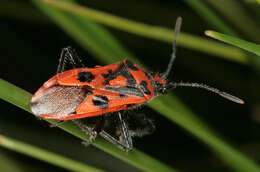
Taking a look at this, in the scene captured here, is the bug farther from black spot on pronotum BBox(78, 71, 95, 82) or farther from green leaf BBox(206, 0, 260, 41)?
green leaf BBox(206, 0, 260, 41)

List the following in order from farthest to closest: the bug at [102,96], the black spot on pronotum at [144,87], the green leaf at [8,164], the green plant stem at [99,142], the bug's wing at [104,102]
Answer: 1. the green leaf at [8,164]
2. the black spot on pronotum at [144,87]
3. the bug's wing at [104,102]
4. the bug at [102,96]
5. the green plant stem at [99,142]

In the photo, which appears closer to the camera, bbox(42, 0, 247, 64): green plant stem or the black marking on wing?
the black marking on wing

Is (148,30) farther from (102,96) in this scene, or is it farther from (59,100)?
(59,100)

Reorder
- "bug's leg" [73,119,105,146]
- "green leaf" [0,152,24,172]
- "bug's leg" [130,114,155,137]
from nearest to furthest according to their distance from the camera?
1. "bug's leg" [73,119,105,146]
2. "bug's leg" [130,114,155,137]
3. "green leaf" [0,152,24,172]

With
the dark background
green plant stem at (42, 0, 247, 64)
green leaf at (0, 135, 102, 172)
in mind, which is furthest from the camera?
the dark background

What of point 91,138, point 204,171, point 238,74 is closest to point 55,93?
point 91,138

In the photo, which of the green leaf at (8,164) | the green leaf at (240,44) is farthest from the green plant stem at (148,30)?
the green leaf at (8,164)

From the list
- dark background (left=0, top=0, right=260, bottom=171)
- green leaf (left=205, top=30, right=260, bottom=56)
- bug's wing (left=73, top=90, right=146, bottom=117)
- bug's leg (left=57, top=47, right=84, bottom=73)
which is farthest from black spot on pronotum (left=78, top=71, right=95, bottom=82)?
dark background (left=0, top=0, right=260, bottom=171)

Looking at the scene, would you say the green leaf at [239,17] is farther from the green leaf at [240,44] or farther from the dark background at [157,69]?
the green leaf at [240,44]
